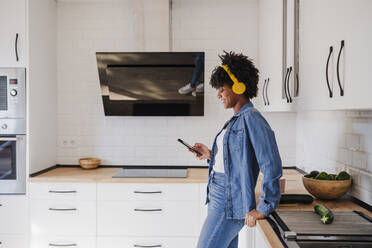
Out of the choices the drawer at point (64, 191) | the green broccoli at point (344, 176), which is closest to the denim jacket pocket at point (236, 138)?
the green broccoli at point (344, 176)

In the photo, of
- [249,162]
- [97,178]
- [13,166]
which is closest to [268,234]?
[249,162]

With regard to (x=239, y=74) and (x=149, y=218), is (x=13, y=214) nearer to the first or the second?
(x=149, y=218)

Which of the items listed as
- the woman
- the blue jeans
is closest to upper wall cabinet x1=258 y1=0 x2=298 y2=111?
the woman

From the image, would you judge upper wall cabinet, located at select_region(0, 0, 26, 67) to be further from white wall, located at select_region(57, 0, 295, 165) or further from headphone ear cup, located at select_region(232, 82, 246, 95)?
headphone ear cup, located at select_region(232, 82, 246, 95)

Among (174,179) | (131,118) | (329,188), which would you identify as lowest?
(174,179)

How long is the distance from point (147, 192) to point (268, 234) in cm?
140

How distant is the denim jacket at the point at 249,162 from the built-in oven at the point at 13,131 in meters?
1.74

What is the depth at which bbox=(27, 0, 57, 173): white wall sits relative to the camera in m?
2.51

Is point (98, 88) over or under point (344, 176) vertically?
over

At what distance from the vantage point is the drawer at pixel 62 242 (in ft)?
8.20

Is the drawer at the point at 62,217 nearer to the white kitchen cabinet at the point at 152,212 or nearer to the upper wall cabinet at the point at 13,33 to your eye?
the white kitchen cabinet at the point at 152,212

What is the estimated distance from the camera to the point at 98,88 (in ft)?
9.71

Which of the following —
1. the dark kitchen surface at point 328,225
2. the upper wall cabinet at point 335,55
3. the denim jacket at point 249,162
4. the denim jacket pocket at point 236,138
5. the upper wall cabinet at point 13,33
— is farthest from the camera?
the upper wall cabinet at point 13,33

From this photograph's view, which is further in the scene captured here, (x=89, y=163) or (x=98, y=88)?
(x=98, y=88)
